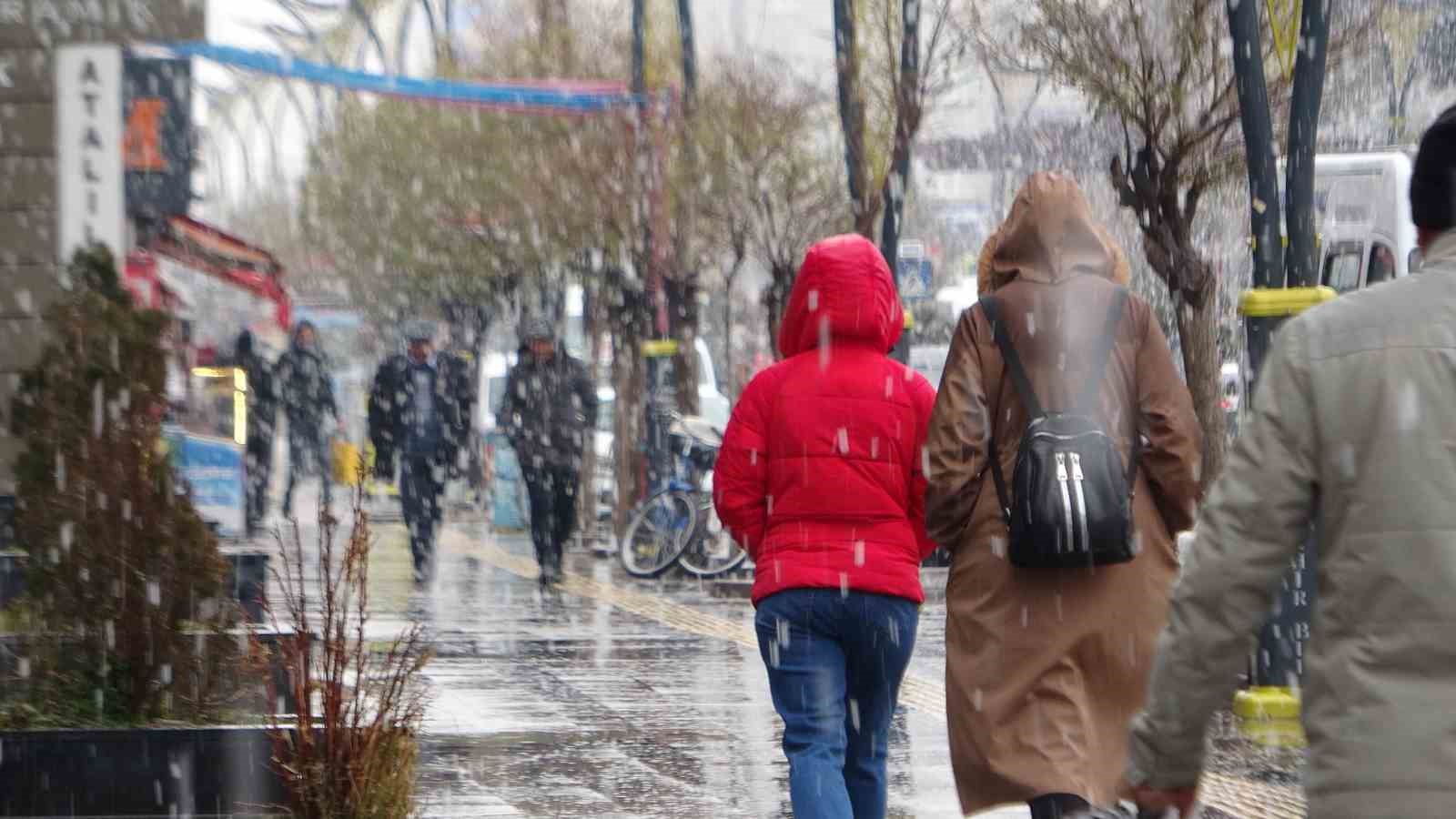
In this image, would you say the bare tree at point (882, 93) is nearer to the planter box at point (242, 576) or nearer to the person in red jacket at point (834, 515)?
the planter box at point (242, 576)

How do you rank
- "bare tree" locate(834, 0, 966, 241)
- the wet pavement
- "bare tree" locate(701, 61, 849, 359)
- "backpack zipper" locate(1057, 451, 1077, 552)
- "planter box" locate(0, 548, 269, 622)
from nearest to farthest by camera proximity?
"backpack zipper" locate(1057, 451, 1077, 552)
the wet pavement
"planter box" locate(0, 548, 269, 622)
"bare tree" locate(834, 0, 966, 241)
"bare tree" locate(701, 61, 849, 359)

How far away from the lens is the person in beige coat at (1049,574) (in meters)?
4.97

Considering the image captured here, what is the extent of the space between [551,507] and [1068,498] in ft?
37.1

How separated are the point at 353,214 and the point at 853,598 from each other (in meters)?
36.1

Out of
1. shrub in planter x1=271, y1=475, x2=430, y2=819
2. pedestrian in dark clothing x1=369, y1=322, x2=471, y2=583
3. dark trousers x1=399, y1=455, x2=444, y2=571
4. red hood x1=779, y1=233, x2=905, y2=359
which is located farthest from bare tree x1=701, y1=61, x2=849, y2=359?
red hood x1=779, y1=233, x2=905, y2=359

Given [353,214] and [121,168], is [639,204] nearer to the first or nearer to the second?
[121,168]

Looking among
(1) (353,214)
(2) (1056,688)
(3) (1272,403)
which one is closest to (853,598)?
(2) (1056,688)

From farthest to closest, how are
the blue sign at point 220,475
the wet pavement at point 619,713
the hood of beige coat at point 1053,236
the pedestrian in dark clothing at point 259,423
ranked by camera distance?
the pedestrian in dark clothing at point 259,423 < the blue sign at point 220,475 < the wet pavement at point 619,713 < the hood of beige coat at point 1053,236

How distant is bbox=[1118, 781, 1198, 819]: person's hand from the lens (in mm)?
2982

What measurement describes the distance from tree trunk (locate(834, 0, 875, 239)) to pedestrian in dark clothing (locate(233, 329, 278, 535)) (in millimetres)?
6954

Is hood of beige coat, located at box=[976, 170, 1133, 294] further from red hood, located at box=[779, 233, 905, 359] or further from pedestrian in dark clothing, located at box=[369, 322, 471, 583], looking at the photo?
pedestrian in dark clothing, located at box=[369, 322, 471, 583]

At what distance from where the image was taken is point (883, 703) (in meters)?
5.74

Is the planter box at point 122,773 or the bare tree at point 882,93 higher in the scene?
the bare tree at point 882,93

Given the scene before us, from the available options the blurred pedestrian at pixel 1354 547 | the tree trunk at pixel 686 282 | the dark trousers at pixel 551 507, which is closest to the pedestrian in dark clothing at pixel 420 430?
the dark trousers at pixel 551 507
